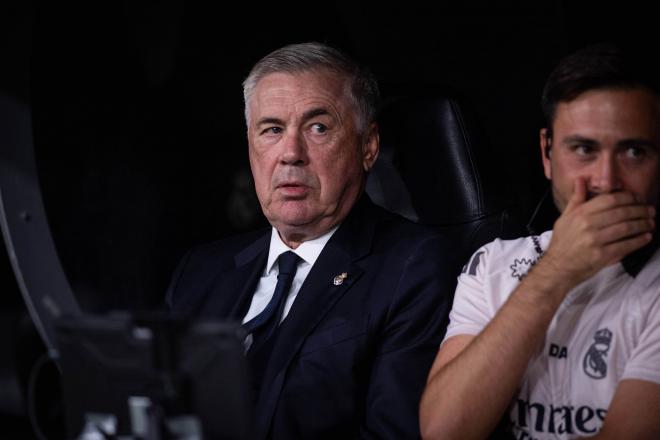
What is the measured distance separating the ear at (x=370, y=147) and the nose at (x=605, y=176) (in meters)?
0.68

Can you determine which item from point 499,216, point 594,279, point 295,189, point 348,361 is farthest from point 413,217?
point 594,279

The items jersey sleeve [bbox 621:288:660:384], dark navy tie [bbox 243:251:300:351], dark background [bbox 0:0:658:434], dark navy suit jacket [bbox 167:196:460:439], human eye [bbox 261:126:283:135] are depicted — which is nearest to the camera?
jersey sleeve [bbox 621:288:660:384]

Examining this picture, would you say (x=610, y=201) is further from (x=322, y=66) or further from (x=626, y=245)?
(x=322, y=66)

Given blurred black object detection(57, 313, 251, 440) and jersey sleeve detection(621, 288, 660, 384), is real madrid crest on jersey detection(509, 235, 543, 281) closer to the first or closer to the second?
jersey sleeve detection(621, 288, 660, 384)


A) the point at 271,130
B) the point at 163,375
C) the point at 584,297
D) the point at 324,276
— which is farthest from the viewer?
the point at 271,130

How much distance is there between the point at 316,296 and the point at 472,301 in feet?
1.18

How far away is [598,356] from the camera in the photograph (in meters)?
1.52

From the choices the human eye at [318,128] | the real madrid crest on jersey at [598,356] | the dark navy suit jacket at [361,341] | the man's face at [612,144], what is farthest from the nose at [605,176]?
the human eye at [318,128]

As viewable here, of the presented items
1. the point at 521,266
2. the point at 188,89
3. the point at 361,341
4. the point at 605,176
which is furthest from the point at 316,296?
the point at 188,89

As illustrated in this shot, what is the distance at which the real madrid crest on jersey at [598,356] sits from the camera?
1512 mm

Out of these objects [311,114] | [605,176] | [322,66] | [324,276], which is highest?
[322,66]

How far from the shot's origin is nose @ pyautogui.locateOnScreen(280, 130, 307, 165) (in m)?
1.99

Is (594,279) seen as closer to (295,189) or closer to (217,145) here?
(295,189)

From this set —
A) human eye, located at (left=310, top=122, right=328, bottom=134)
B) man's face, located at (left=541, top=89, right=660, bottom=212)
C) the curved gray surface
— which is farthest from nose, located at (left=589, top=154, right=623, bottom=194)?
the curved gray surface
